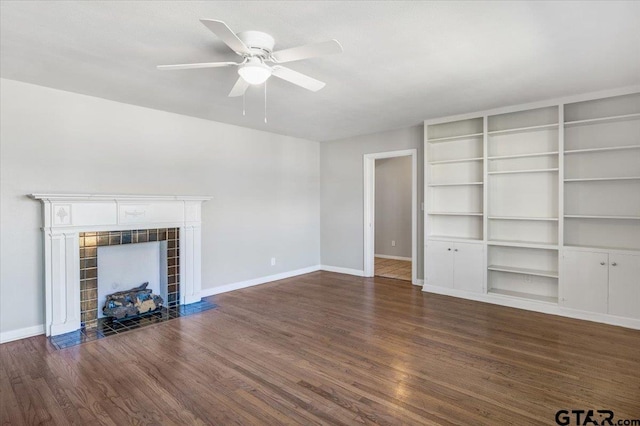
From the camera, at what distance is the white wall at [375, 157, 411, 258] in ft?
25.3

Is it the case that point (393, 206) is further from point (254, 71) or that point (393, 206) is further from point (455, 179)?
point (254, 71)

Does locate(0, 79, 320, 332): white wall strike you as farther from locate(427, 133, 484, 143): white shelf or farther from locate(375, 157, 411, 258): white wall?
locate(427, 133, 484, 143): white shelf

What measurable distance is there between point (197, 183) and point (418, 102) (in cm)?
310

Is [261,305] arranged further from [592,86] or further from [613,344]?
[592,86]

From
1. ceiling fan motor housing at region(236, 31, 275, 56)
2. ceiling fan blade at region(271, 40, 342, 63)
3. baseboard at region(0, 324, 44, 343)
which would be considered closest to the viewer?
ceiling fan blade at region(271, 40, 342, 63)

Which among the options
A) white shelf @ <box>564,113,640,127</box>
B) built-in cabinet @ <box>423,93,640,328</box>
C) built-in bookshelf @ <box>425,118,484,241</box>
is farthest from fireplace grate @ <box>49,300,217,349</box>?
white shelf @ <box>564,113,640,127</box>

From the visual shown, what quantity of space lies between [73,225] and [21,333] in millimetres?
1129

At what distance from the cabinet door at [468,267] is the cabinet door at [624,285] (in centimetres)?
131

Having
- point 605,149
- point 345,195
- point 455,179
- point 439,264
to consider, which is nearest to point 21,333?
point 345,195

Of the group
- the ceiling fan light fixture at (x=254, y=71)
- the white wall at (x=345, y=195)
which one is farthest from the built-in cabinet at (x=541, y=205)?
the ceiling fan light fixture at (x=254, y=71)

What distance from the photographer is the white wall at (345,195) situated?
5.96 meters

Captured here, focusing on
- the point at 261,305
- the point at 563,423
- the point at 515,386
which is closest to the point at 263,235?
the point at 261,305

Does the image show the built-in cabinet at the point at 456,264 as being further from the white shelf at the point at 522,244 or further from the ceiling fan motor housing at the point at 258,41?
the ceiling fan motor housing at the point at 258,41

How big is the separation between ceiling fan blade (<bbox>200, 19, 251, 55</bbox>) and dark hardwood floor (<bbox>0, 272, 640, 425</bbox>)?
228cm
